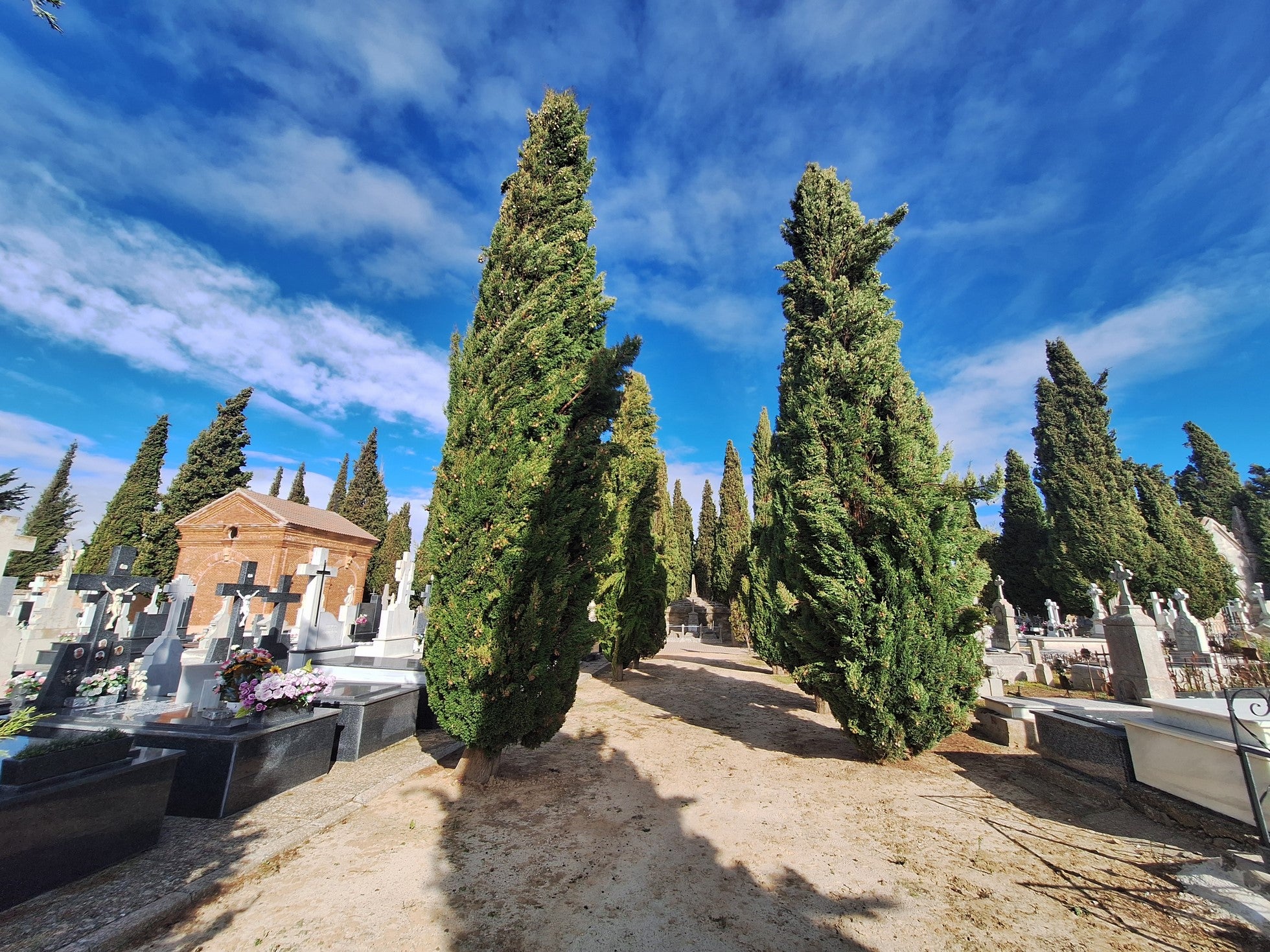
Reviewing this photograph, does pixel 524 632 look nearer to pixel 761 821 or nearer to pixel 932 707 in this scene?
pixel 761 821

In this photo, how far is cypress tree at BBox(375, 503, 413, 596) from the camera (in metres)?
33.2

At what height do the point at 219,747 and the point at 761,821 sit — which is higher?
the point at 219,747

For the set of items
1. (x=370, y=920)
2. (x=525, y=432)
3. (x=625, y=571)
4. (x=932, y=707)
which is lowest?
(x=370, y=920)

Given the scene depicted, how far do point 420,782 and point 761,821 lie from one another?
3.52 m

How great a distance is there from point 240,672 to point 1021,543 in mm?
37832

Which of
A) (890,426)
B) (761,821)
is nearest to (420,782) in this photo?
(761,821)

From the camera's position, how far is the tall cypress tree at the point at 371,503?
34.0m

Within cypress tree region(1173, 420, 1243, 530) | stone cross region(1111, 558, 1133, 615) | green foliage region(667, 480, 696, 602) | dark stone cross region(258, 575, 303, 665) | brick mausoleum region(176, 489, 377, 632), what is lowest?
dark stone cross region(258, 575, 303, 665)

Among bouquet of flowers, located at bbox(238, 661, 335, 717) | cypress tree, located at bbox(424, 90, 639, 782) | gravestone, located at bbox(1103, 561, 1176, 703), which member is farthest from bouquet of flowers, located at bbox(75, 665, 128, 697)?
gravestone, located at bbox(1103, 561, 1176, 703)

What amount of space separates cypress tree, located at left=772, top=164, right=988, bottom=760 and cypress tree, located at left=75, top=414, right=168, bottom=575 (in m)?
30.7

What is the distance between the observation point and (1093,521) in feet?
76.0

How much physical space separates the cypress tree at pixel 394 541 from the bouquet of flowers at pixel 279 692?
93.0ft

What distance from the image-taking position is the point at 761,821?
14.5 feet

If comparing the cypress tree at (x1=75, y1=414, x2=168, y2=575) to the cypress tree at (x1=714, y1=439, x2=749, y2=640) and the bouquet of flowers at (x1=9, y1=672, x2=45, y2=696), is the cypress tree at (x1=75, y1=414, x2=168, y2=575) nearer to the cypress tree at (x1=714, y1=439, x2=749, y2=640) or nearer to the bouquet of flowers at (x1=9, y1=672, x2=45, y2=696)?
the bouquet of flowers at (x1=9, y1=672, x2=45, y2=696)
